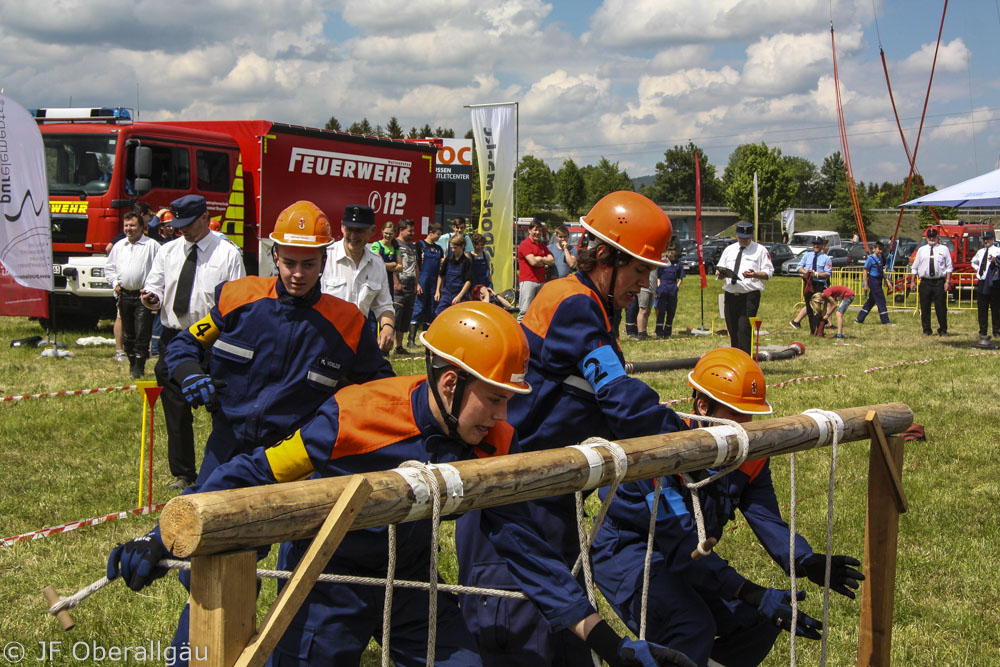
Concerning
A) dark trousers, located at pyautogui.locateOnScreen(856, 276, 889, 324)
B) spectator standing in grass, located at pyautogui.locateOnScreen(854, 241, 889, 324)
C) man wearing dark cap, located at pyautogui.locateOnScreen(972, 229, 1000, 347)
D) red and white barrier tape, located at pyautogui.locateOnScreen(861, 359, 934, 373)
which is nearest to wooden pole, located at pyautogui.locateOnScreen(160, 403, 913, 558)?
red and white barrier tape, located at pyautogui.locateOnScreen(861, 359, 934, 373)

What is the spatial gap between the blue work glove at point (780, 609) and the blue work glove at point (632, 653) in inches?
39.5

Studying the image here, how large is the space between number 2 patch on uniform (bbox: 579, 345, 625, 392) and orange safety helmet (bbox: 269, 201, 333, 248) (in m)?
1.40

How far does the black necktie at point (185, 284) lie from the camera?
6.35m

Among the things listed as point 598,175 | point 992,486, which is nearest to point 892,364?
point 992,486

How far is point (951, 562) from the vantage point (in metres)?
5.61

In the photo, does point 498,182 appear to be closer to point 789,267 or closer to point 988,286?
point 988,286

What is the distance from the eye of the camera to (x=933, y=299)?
58.4ft

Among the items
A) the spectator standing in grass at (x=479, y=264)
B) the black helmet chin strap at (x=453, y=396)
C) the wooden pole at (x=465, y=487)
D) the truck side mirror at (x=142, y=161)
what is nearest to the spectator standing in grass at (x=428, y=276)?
the spectator standing in grass at (x=479, y=264)

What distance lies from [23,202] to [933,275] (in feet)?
49.6

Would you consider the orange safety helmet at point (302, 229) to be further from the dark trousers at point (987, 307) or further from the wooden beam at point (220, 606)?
the dark trousers at point (987, 307)

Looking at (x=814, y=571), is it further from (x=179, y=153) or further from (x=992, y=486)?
(x=179, y=153)

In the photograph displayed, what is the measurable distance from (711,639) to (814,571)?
1.50 ft

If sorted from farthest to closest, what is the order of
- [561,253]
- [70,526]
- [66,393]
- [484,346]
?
[561,253]
[66,393]
[70,526]
[484,346]

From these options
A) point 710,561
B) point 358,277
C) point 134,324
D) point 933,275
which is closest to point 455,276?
point 134,324
